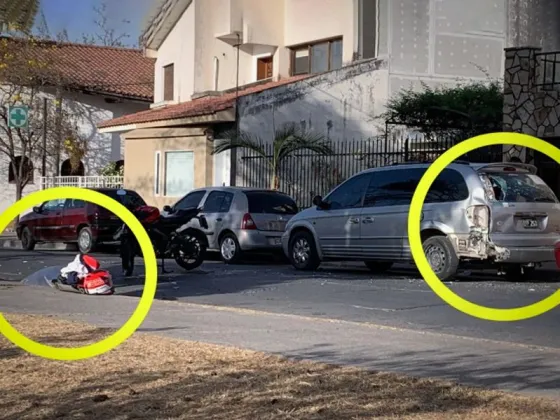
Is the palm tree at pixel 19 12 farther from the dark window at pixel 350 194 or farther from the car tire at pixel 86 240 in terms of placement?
the car tire at pixel 86 240

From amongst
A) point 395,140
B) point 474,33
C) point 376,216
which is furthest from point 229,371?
point 474,33

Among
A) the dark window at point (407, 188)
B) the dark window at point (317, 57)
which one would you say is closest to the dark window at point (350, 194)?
the dark window at point (407, 188)

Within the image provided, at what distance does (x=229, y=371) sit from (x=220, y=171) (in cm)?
2339

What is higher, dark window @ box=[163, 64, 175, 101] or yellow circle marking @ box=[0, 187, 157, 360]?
dark window @ box=[163, 64, 175, 101]

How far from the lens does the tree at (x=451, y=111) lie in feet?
80.5

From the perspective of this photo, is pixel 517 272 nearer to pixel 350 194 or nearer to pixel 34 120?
pixel 350 194

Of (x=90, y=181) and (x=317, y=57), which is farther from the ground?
(x=317, y=57)

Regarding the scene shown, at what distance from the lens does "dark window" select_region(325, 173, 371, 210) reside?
18.0 meters

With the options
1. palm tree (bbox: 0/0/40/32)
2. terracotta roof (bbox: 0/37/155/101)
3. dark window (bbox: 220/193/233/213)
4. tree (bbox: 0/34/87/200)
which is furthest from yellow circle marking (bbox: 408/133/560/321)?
terracotta roof (bbox: 0/37/155/101)

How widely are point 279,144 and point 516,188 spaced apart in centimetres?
1204

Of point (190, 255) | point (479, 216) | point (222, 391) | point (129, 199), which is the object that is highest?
point (129, 199)

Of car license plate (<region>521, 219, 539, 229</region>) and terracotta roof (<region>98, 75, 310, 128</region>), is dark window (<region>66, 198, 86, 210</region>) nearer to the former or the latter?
terracotta roof (<region>98, 75, 310, 128</region>)

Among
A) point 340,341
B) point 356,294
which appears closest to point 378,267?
point 356,294

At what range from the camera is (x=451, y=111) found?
81.4ft
